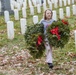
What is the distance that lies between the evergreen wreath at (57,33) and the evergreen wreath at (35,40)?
220 mm

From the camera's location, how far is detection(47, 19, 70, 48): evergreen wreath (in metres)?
7.08

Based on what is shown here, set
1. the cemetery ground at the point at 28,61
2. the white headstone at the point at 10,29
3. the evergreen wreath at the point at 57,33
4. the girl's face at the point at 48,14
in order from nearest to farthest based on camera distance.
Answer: the evergreen wreath at the point at 57,33 → the girl's face at the point at 48,14 → the cemetery ground at the point at 28,61 → the white headstone at the point at 10,29

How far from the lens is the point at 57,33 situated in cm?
712

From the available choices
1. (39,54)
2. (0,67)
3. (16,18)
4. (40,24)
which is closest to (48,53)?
(39,54)

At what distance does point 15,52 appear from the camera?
30.2 feet

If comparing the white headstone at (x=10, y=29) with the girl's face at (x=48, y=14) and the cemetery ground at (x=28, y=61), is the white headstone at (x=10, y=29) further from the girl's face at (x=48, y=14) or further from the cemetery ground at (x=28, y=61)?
the girl's face at (x=48, y=14)

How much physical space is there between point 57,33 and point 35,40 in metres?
0.50

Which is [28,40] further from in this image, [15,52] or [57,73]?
[15,52]

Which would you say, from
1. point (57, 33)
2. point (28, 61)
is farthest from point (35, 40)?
point (28, 61)

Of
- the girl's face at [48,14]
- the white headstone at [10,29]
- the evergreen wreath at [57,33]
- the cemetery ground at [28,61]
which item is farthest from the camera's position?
the white headstone at [10,29]

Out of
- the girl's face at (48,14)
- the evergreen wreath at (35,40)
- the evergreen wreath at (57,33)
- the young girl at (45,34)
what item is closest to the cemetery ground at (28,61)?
the young girl at (45,34)

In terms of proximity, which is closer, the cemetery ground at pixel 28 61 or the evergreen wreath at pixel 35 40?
the evergreen wreath at pixel 35 40

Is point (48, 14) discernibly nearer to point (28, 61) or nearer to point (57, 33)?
point (57, 33)

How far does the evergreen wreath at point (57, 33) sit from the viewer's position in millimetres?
7078
